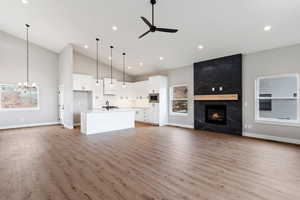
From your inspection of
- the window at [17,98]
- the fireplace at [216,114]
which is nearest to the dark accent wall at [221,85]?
the fireplace at [216,114]

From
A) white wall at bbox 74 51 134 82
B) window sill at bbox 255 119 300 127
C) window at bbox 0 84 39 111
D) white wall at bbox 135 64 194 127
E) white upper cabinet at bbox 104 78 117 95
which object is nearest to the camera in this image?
window sill at bbox 255 119 300 127

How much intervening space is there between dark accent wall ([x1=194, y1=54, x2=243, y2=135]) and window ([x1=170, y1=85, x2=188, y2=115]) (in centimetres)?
68

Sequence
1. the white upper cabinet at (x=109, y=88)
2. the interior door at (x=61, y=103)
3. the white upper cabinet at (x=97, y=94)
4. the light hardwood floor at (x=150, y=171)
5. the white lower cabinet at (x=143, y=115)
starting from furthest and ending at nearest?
1. the white lower cabinet at (x=143, y=115)
2. the white upper cabinet at (x=109, y=88)
3. the white upper cabinet at (x=97, y=94)
4. the interior door at (x=61, y=103)
5. the light hardwood floor at (x=150, y=171)

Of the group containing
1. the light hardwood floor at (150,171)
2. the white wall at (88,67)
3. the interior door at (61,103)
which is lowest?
the light hardwood floor at (150,171)

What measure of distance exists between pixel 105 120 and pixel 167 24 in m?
4.33

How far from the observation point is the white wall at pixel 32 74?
6.91 m

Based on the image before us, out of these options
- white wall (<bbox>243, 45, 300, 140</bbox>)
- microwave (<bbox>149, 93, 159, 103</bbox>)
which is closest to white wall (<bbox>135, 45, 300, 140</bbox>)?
white wall (<bbox>243, 45, 300, 140</bbox>)

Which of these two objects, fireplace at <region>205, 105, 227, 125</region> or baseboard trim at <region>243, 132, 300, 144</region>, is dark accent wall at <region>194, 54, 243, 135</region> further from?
baseboard trim at <region>243, 132, 300, 144</region>

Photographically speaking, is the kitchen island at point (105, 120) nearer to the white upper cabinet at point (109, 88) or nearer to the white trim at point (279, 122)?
the white upper cabinet at point (109, 88)

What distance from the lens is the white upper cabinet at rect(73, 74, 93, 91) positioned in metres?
7.36

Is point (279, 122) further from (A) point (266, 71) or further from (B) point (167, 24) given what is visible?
(B) point (167, 24)

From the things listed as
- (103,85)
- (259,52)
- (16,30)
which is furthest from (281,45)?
(16,30)

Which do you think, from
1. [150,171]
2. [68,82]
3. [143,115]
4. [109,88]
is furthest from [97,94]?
[150,171]

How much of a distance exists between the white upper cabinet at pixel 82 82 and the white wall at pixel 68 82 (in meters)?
0.35
